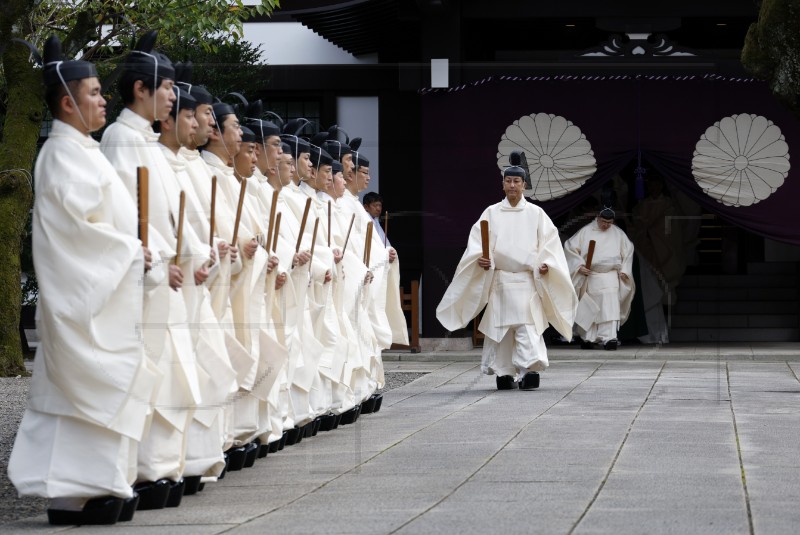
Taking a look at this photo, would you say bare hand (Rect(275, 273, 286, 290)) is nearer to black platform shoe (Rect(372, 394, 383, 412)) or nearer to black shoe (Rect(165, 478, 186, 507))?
black shoe (Rect(165, 478, 186, 507))

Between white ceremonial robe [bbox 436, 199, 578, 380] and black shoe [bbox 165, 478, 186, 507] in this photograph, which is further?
white ceremonial robe [bbox 436, 199, 578, 380]

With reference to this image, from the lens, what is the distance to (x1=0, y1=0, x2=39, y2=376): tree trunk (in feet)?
45.1

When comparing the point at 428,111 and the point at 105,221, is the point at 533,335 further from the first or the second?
the point at 105,221

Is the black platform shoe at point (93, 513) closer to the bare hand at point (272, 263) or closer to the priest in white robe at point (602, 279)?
the bare hand at point (272, 263)

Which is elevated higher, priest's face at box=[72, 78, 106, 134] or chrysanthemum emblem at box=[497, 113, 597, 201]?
chrysanthemum emblem at box=[497, 113, 597, 201]

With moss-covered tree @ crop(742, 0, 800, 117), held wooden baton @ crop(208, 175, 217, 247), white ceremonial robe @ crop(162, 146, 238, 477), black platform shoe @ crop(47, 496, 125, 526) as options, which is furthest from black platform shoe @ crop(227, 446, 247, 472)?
moss-covered tree @ crop(742, 0, 800, 117)

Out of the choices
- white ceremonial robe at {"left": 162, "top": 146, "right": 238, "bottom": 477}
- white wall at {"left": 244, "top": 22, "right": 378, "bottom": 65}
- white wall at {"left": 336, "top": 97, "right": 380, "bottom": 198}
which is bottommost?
white ceremonial robe at {"left": 162, "top": 146, "right": 238, "bottom": 477}

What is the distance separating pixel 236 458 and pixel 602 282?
39.5 feet

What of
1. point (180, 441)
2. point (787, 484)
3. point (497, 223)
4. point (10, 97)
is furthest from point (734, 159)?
point (180, 441)

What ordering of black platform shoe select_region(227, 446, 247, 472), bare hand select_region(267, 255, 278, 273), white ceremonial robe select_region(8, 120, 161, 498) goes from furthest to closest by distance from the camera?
1. bare hand select_region(267, 255, 278, 273)
2. black platform shoe select_region(227, 446, 247, 472)
3. white ceremonial robe select_region(8, 120, 161, 498)

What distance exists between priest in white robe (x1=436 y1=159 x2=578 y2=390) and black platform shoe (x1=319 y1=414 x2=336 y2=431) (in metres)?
3.04

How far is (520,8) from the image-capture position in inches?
703

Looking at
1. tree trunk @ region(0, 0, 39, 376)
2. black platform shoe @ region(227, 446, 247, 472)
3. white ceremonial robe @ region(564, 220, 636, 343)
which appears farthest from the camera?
white ceremonial robe @ region(564, 220, 636, 343)

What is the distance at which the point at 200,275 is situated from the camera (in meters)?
6.56
